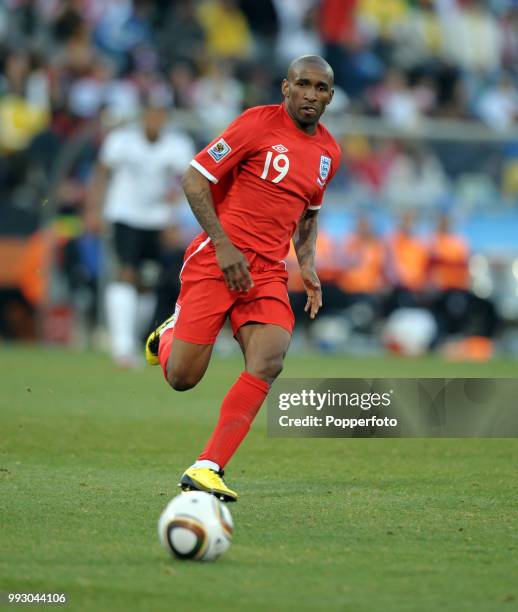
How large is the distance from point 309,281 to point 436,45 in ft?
64.9

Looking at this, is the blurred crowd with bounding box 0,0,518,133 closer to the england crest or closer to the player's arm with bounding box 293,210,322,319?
the player's arm with bounding box 293,210,322,319

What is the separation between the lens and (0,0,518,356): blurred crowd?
1816 cm

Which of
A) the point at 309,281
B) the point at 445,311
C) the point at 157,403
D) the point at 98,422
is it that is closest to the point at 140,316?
the point at 445,311

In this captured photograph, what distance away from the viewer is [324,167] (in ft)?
23.9

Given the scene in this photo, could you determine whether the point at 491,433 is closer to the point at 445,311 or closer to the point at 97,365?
the point at 97,365

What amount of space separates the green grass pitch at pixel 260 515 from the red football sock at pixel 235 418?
0.31 metres

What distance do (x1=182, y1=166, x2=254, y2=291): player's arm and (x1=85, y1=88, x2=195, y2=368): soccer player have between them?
24.6ft

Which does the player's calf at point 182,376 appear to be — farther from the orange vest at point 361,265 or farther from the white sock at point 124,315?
the orange vest at point 361,265

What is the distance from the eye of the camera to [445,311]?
1883cm

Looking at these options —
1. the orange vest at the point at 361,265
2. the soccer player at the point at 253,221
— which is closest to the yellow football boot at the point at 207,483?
the soccer player at the point at 253,221

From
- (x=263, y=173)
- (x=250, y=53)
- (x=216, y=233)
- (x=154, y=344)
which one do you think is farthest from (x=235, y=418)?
(x=250, y=53)

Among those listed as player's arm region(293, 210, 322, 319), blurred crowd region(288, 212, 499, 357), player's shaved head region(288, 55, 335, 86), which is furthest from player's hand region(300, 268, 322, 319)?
blurred crowd region(288, 212, 499, 357)

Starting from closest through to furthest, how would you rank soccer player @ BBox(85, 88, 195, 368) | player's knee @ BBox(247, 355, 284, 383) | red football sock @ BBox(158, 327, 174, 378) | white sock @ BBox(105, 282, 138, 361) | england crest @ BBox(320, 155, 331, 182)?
player's knee @ BBox(247, 355, 284, 383)
england crest @ BBox(320, 155, 331, 182)
red football sock @ BBox(158, 327, 174, 378)
soccer player @ BBox(85, 88, 195, 368)
white sock @ BBox(105, 282, 138, 361)

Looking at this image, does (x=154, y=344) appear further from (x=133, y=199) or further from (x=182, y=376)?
(x=133, y=199)
